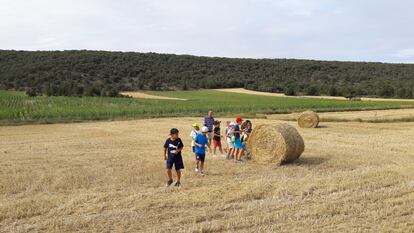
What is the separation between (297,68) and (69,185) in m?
83.6

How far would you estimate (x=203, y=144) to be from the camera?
1300 centimetres

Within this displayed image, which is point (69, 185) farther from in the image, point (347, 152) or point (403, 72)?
point (403, 72)

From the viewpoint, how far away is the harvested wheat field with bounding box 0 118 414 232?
8.25 metres

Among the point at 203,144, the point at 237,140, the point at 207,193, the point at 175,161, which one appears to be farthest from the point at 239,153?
the point at 207,193

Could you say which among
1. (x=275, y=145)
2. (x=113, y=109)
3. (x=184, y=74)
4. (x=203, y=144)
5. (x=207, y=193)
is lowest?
(x=207, y=193)

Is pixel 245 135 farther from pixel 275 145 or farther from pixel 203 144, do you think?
pixel 203 144

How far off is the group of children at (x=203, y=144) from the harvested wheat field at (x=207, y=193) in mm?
441

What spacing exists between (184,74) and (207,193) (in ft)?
242

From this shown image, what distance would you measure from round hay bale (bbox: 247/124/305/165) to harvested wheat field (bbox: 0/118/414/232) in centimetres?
27

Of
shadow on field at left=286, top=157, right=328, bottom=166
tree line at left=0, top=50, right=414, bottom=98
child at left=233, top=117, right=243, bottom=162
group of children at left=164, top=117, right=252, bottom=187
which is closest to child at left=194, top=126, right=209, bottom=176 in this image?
group of children at left=164, top=117, right=252, bottom=187

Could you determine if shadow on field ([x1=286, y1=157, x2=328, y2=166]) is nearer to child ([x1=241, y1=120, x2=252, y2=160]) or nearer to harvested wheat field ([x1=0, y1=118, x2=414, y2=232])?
harvested wheat field ([x1=0, y1=118, x2=414, y2=232])

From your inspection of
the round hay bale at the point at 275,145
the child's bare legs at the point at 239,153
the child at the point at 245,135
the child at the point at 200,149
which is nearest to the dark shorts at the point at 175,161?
the child at the point at 200,149

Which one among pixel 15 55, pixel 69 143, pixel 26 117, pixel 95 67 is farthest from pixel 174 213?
pixel 15 55

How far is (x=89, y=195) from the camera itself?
33.2 ft
